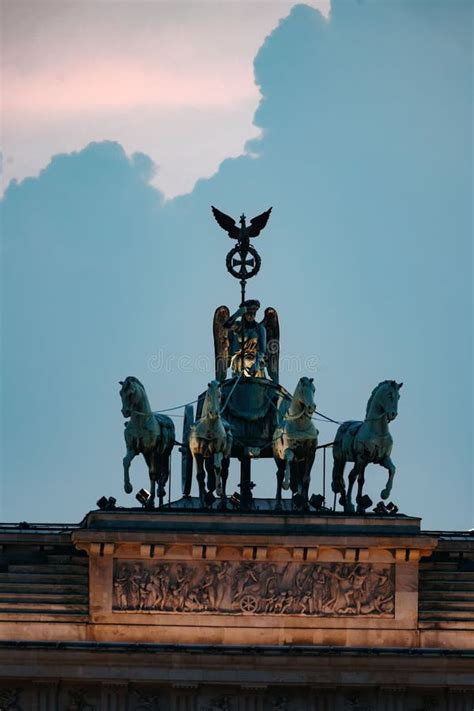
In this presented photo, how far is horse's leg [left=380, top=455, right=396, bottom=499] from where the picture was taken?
9225 centimetres

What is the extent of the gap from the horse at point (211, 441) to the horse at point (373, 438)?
2.45 m

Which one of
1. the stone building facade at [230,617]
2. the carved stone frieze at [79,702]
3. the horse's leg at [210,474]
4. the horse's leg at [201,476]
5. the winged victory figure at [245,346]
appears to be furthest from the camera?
the winged victory figure at [245,346]

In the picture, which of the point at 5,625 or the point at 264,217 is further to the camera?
the point at 264,217

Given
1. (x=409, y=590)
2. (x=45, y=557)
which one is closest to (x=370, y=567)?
(x=409, y=590)

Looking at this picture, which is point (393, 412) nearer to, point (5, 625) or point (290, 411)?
point (290, 411)

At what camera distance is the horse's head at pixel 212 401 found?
9162cm

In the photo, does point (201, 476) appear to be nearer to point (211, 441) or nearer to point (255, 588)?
point (211, 441)

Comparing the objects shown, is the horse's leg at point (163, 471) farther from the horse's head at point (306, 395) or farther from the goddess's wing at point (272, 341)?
the goddess's wing at point (272, 341)

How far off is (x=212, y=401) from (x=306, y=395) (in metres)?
1.96

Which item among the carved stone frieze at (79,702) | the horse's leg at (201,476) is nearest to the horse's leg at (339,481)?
the horse's leg at (201,476)

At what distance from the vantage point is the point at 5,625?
297 ft

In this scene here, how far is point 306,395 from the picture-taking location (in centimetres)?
9150

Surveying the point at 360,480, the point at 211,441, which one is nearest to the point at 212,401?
the point at 211,441

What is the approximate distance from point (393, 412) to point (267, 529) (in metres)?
3.58
